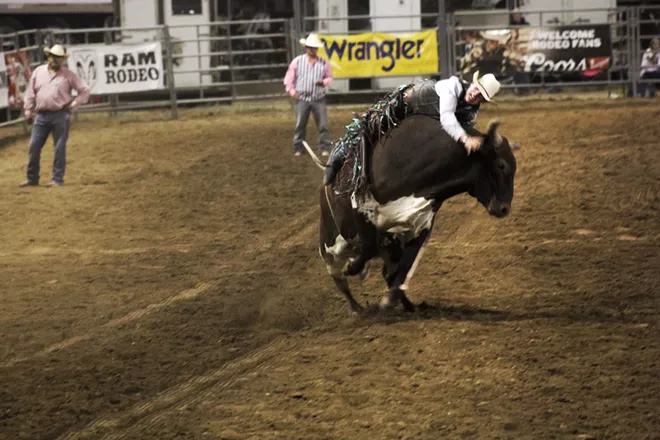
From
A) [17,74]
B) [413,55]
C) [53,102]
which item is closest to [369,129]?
[53,102]

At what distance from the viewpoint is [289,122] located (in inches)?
711

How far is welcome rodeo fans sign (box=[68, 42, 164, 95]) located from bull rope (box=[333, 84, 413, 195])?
13.5 meters

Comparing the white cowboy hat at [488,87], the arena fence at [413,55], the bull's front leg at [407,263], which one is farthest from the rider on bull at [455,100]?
the arena fence at [413,55]

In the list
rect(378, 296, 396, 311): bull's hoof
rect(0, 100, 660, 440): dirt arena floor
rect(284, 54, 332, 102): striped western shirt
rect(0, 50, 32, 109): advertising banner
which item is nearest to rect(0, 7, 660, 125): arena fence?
rect(0, 50, 32, 109): advertising banner

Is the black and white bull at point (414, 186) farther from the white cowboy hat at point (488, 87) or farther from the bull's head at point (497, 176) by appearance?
the white cowboy hat at point (488, 87)

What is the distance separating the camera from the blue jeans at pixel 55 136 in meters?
12.9

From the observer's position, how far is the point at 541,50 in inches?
761

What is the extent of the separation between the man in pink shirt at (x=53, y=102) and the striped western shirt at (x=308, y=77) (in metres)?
3.04

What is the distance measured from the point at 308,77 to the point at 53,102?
3.56 meters

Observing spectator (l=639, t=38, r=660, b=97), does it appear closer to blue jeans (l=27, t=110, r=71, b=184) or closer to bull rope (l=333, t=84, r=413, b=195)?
blue jeans (l=27, t=110, r=71, b=184)

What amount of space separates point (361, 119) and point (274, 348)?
5.16 feet

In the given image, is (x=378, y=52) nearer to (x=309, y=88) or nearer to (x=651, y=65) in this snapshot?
(x=651, y=65)

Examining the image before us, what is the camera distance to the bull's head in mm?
6152

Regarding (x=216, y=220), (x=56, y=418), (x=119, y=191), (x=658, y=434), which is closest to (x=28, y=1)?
(x=119, y=191)
